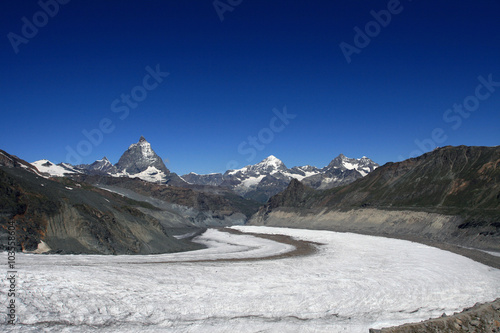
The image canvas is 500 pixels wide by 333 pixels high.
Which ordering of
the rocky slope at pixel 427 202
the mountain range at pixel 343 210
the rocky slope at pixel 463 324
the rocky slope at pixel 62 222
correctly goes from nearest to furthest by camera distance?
the rocky slope at pixel 463 324
the rocky slope at pixel 62 222
the mountain range at pixel 343 210
the rocky slope at pixel 427 202

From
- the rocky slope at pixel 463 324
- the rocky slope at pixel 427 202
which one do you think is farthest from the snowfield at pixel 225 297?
the rocky slope at pixel 427 202

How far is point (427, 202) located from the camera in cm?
9462

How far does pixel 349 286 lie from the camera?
2441 centimetres

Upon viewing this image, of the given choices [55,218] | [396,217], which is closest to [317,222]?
[396,217]

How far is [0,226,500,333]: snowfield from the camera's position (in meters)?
15.5

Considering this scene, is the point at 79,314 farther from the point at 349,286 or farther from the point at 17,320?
the point at 349,286

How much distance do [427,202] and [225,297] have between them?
295ft

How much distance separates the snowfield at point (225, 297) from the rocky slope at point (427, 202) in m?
40.7

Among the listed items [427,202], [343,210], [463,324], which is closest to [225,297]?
[463,324]

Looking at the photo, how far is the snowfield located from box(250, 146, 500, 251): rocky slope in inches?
1601

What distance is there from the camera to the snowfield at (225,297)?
15.5m

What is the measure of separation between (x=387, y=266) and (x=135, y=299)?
26.0 metres

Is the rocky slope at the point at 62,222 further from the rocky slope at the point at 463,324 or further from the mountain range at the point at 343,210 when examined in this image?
the rocky slope at the point at 463,324

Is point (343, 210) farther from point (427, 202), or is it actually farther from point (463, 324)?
point (463, 324)
